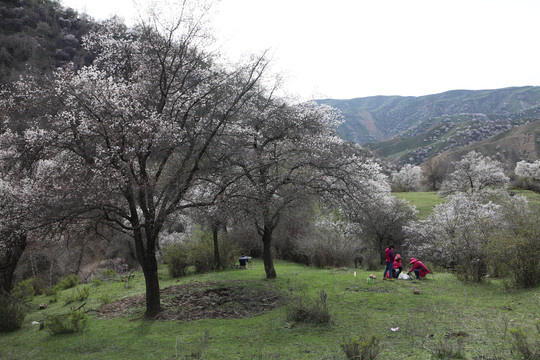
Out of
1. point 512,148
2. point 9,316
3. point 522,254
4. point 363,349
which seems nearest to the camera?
point 363,349

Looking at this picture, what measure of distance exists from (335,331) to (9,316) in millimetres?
8532

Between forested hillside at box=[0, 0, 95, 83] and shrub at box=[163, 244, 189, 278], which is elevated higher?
forested hillside at box=[0, 0, 95, 83]

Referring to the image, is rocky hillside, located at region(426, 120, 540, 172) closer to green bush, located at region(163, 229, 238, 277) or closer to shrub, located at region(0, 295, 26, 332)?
green bush, located at region(163, 229, 238, 277)

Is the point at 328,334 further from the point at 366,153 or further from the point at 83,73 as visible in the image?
the point at 83,73

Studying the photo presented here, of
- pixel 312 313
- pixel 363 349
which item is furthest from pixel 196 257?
pixel 363 349

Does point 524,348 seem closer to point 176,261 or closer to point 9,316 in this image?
point 9,316

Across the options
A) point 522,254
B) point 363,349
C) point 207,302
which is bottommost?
point 207,302

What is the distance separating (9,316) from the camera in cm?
841

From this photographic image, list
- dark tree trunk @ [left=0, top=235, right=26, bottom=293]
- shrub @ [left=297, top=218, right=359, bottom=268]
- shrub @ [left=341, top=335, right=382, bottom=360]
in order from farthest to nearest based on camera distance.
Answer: shrub @ [left=297, top=218, right=359, bottom=268]
dark tree trunk @ [left=0, top=235, right=26, bottom=293]
shrub @ [left=341, top=335, right=382, bottom=360]

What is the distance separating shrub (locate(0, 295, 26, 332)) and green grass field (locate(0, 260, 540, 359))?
0.86 feet

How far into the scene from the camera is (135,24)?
9312mm

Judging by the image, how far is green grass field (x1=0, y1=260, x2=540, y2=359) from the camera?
17.0 ft

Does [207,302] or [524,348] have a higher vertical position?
[524,348]

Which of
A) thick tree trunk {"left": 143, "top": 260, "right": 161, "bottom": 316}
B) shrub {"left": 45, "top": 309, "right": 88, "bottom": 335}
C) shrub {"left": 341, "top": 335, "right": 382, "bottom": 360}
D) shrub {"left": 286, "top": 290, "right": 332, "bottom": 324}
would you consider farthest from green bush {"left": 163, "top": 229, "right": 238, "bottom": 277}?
shrub {"left": 341, "top": 335, "right": 382, "bottom": 360}
